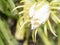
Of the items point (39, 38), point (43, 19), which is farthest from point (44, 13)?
point (39, 38)

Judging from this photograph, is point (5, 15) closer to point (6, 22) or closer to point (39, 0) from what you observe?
point (6, 22)

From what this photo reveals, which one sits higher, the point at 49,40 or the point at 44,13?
the point at 44,13

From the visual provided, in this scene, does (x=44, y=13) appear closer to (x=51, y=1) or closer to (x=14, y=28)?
(x=51, y=1)

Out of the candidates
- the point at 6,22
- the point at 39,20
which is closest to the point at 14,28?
the point at 6,22

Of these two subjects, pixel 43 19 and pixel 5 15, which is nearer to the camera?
pixel 43 19

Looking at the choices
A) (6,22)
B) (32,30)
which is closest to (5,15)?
(6,22)

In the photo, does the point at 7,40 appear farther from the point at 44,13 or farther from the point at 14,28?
the point at 44,13

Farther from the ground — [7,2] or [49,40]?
[7,2]

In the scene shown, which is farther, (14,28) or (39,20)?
(14,28)
